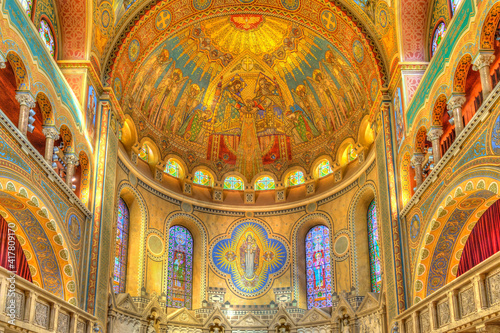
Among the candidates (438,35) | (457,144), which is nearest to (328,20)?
(438,35)

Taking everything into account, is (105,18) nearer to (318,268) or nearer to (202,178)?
(202,178)

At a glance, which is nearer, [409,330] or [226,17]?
[409,330]

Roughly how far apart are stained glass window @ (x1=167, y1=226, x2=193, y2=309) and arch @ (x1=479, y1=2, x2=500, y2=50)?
1968 centimetres

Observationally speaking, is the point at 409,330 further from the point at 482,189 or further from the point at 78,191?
the point at 78,191

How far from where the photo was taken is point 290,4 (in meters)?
27.1

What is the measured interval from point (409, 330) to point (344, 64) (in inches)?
544

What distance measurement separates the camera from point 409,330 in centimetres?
1928

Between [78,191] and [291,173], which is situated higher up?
[291,173]

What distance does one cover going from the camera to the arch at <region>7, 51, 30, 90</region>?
15884 millimetres

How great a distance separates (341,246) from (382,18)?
11.7m

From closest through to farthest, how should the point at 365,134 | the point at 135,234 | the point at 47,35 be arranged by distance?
the point at 47,35 → the point at 135,234 → the point at 365,134

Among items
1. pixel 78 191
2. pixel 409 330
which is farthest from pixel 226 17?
pixel 409 330

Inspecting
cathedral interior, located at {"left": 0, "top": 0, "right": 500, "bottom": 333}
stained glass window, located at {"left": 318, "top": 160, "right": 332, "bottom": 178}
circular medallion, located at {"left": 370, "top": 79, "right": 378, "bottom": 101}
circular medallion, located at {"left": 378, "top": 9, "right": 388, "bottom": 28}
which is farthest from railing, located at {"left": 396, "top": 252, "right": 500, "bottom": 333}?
stained glass window, located at {"left": 318, "top": 160, "right": 332, "bottom": 178}

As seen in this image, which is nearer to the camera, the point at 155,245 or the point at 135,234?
the point at 135,234
